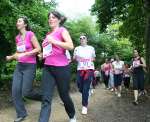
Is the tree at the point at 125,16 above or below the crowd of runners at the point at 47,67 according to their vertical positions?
above

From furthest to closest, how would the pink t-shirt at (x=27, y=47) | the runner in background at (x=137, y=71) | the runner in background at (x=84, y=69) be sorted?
1. the runner in background at (x=137, y=71)
2. the runner in background at (x=84, y=69)
3. the pink t-shirt at (x=27, y=47)

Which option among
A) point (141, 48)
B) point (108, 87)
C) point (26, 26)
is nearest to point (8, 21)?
point (26, 26)

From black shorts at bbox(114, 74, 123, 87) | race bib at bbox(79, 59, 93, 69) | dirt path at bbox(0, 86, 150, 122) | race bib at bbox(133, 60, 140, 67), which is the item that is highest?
race bib at bbox(133, 60, 140, 67)

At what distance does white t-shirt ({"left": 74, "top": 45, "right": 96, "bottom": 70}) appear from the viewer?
11055 millimetres

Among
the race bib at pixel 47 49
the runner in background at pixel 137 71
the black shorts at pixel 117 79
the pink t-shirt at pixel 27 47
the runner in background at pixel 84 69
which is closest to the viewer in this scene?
the race bib at pixel 47 49

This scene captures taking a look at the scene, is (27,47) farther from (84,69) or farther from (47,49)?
(84,69)

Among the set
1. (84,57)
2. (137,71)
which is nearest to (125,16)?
(137,71)

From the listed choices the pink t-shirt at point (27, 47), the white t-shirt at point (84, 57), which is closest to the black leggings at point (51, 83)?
the pink t-shirt at point (27, 47)

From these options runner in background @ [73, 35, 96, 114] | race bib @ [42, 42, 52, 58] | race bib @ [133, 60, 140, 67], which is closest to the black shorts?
race bib @ [133, 60, 140, 67]

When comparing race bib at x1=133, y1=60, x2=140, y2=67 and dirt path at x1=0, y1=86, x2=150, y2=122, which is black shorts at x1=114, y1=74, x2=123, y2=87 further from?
dirt path at x1=0, y1=86, x2=150, y2=122

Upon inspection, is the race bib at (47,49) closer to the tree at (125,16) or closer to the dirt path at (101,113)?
the dirt path at (101,113)

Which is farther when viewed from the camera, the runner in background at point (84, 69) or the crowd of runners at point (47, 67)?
the runner in background at point (84, 69)

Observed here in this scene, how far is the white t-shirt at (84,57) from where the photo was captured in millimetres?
11055

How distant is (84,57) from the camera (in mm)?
11141
